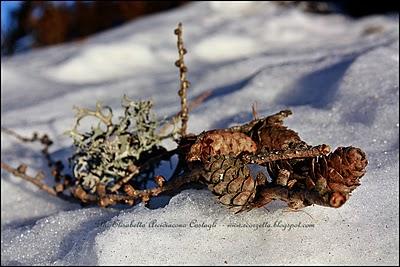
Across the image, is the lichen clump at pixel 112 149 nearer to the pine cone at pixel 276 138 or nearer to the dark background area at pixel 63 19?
the pine cone at pixel 276 138

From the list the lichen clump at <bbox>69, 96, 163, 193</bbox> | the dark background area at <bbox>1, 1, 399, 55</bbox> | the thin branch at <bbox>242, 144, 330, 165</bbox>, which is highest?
the thin branch at <bbox>242, 144, 330, 165</bbox>

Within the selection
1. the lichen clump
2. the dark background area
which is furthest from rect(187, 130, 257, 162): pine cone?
the dark background area

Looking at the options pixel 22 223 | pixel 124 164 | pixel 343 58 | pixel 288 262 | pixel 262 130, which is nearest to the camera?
pixel 288 262

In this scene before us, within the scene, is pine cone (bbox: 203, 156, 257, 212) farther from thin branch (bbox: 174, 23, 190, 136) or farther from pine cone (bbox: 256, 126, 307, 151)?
thin branch (bbox: 174, 23, 190, 136)

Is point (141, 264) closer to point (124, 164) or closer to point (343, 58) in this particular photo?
point (124, 164)

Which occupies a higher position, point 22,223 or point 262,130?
point 262,130

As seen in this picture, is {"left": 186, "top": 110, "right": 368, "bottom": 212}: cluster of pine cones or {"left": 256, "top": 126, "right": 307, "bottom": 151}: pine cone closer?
{"left": 186, "top": 110, "right": 368, "bottom": 212}: cluster of pine cones

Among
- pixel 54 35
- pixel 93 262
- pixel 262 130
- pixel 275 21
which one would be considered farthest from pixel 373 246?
pixel 54 35
